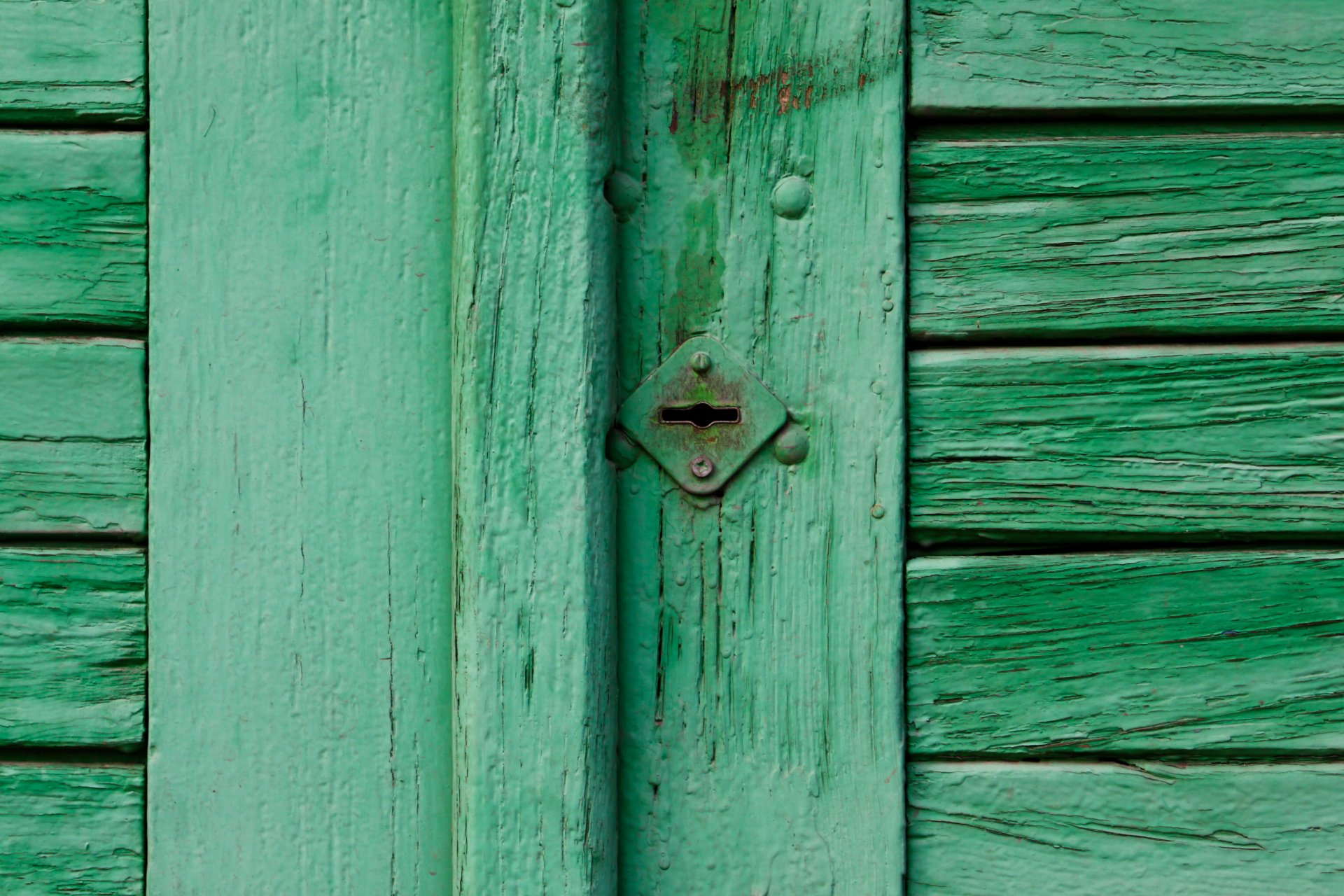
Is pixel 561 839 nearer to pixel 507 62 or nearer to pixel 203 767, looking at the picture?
pixel 203 767

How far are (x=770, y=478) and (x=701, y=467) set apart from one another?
41 mm

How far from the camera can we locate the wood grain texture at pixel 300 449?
54 centimetres

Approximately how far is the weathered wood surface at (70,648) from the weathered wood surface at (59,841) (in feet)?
0.08

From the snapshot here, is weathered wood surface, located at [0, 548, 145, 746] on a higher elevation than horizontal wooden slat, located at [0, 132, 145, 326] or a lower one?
lower

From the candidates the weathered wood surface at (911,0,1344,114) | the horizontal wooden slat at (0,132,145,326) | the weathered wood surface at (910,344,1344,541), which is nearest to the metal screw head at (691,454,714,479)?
the weathered wood surface at (910,344,1344,541)

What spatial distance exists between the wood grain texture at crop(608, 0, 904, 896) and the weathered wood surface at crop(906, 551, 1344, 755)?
33 mm

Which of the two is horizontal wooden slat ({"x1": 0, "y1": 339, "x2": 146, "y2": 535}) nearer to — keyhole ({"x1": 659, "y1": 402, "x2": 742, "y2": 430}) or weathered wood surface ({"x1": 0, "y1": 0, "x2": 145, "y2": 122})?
weathered wood surface ({"x1": 0, "y1": 0, "x2": 145, "y2": 122})

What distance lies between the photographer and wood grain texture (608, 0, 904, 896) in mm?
528

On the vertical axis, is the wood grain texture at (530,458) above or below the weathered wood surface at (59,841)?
above

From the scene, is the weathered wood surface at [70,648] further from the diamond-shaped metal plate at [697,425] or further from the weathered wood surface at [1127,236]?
the weathered wood surface at [1127,236]

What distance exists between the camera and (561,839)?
50 centimetres

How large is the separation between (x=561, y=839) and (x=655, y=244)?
0.34 metres

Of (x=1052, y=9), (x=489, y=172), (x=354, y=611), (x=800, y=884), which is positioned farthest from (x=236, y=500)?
(x=1052, y=9)

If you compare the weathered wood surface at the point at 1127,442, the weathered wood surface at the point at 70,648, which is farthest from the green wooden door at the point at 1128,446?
the weathered wood surface at the point at 70,648
